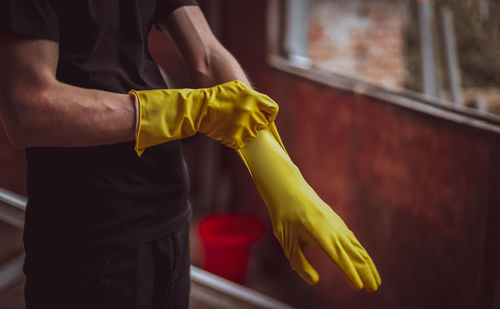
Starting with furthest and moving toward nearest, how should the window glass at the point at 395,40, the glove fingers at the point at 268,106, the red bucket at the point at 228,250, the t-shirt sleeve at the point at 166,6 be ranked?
the window glass at the point at 395,40 → the red bucket at the point at 228,250 → the t-shirt sleeve at the point at 166,6 → the glove fingers at the point at 268,106

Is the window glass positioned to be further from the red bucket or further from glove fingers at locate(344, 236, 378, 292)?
glove fingers at locate(344, 236, 378, 292)

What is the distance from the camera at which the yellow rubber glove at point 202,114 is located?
2.97ft

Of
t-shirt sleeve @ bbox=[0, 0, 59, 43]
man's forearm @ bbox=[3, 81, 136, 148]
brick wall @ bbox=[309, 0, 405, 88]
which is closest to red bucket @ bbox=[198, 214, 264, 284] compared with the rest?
brick wall @ bbox=[309, 0, 405, 88]

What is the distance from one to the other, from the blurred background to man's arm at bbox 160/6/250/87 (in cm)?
83

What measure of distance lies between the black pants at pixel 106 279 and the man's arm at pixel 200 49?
15.8 inches

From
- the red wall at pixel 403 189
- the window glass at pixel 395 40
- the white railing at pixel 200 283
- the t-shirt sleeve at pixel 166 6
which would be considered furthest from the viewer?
the window glass at pixel 395 40

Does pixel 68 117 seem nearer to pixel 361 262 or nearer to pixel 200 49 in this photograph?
pixel 200 49

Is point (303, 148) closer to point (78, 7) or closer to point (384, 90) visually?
point (384, 90)

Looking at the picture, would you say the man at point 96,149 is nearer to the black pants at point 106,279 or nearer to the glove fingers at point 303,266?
the black pants at point 106,279

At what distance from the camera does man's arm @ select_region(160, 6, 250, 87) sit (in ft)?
3.84

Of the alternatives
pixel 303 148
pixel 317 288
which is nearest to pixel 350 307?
pixel 317 288

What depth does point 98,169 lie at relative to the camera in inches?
40.6

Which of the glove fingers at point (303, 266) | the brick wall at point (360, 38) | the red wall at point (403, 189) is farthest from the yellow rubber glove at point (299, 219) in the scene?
the brick wall at point (360, 38)

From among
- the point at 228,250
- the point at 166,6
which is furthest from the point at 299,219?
the point at 228,250
